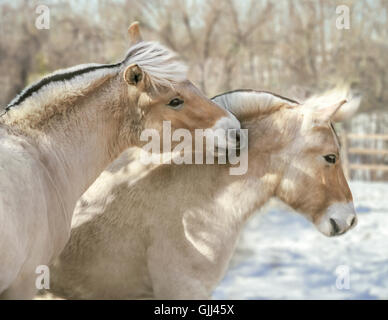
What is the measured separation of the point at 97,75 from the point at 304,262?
20.8ft

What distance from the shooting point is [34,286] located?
2.71 m

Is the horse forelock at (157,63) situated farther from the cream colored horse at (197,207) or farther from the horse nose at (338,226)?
the horse nose at (338,226)

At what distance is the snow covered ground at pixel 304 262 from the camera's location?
7093 mm

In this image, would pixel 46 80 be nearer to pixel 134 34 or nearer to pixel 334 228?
pixel 134 34

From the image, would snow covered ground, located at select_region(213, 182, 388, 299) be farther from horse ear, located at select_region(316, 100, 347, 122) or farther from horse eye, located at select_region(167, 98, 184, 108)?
horse eye, located at select_region(167, 98, 184, 108)

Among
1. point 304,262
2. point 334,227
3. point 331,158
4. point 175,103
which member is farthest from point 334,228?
point 304,262

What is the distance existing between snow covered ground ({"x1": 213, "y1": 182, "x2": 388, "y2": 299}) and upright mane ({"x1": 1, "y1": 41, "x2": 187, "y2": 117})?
3184mm

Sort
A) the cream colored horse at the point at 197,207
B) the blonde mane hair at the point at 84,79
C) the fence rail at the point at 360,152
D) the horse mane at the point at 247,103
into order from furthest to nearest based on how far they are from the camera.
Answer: the fence rail at the point at 360,152, the horse mane at the point at 247,103, the cream colored horse at the point at 197,207, the blonde mane hair at the point at 84,79

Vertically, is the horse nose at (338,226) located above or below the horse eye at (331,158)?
below

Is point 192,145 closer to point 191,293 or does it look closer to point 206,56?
point 191,293

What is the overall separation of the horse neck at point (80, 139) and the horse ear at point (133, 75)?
0.11m

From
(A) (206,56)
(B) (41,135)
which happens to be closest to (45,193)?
(B) (41,135)

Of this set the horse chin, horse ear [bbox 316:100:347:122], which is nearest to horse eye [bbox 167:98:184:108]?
horse ear [bbox 316:100:347:122]

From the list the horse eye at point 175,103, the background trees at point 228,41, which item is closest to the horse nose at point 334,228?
the horse eye at point 175,103
